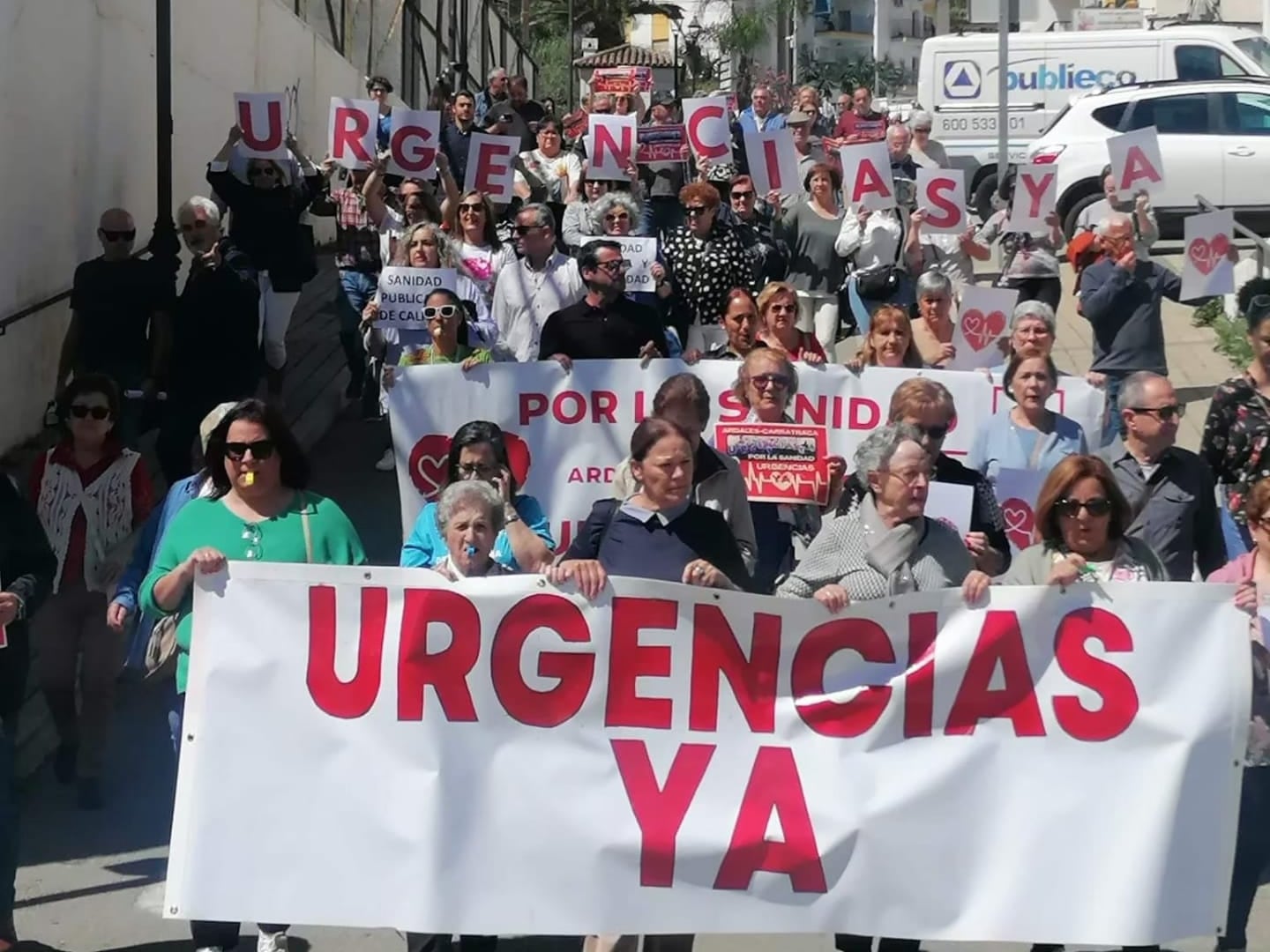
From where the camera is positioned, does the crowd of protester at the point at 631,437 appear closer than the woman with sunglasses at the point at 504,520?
Yes

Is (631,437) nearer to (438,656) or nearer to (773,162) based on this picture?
(438,656)

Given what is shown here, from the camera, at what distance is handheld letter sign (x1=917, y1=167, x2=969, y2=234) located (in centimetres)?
1165

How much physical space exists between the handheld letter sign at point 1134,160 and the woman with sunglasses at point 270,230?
472 centimetres

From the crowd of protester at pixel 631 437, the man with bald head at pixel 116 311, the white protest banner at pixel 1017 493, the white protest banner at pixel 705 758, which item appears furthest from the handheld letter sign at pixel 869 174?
the white protest banner at pixel 705 758

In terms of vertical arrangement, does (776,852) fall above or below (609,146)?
below

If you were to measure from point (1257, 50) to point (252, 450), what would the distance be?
2034cm

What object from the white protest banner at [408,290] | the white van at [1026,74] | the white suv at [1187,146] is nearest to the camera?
the white protest banner at [408,290]

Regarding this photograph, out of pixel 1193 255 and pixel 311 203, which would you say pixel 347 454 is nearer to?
pixel 311 203

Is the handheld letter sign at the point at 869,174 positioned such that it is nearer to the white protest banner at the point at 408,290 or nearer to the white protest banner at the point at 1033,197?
the white protest banner at the point at 1033,197

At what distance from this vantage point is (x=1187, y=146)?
20109 millimetres

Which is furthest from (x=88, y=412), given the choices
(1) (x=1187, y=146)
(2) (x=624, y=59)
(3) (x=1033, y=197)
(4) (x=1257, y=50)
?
(2) (x=624, y=59)

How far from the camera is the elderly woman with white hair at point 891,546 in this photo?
5402mm

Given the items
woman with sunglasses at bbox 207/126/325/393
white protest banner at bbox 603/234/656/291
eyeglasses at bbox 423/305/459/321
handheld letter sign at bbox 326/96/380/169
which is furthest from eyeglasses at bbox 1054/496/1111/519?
handheld letter sign at bbox 326/96/380/169

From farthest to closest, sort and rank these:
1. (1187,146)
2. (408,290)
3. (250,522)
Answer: (1187,146) < (408,290) < (250,522)
